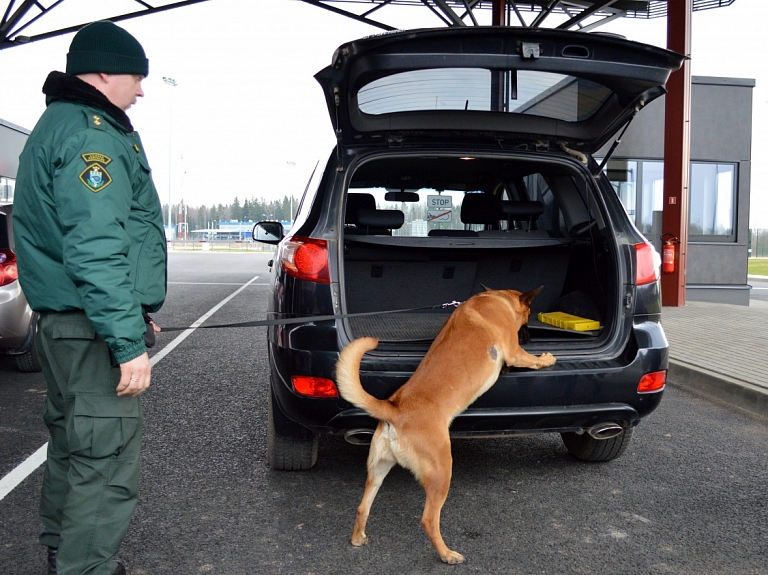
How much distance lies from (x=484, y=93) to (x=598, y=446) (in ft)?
6.71

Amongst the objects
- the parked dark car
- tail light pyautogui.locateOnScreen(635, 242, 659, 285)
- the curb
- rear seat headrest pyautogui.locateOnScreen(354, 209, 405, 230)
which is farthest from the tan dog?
the parked dark car

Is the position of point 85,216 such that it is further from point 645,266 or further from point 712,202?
point 712,202

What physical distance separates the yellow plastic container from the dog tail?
1436mm

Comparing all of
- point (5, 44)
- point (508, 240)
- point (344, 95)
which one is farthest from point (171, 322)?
point (5, 44)

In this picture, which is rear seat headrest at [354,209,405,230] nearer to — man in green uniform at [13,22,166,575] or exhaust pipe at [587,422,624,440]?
exhaust pipe at [587,422,624,440]

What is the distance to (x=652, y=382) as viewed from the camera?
134 inches

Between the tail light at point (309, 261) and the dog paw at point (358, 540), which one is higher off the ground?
the tail light at point (309, 261)

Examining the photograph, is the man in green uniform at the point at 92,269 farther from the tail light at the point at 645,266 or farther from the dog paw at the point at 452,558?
the tail light at the point at 645,266

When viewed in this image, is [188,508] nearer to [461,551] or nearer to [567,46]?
[461,551]

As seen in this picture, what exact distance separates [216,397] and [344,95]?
3.12 m

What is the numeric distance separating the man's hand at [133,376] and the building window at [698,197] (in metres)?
13.9

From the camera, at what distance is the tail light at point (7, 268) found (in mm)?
6000

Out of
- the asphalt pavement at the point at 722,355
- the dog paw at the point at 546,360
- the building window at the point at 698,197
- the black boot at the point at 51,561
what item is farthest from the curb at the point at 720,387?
the building window at the point at 698,197

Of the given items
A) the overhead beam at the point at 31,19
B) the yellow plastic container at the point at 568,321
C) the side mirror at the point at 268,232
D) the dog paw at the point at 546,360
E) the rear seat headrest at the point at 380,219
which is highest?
the overhead beam at the point at 31,19
